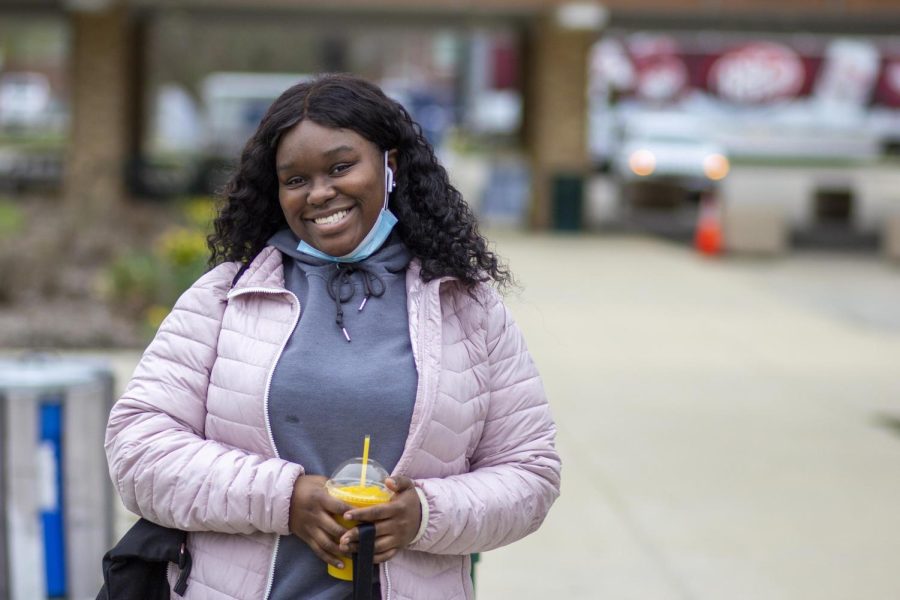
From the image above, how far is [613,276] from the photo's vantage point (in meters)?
15.2

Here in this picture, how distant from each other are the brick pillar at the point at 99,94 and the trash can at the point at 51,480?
17128mm

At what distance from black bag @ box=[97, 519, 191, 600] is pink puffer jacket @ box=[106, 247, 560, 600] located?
0.03 meters

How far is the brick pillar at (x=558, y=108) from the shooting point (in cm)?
2094

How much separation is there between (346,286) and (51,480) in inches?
88.6

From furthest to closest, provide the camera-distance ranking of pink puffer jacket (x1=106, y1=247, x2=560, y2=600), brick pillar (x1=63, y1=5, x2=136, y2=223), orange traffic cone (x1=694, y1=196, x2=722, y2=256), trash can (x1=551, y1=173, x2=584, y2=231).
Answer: brick pillar (x1=63, y1=5, x2=136, y2=223) → trash can (x1=551, y1=173, x2=584, y2=231) → orange traffic cone (x1=694, y1=196, x2=722, y2=256) → pink puffer jacket (x1=106, y1=247, x2=560, y2=600)

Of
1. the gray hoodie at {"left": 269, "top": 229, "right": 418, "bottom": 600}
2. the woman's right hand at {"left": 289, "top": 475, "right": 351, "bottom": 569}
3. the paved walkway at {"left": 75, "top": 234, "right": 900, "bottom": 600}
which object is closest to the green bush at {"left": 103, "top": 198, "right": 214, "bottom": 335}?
the paved walkway at {"left": 75, "top": 234, "right": 900, "bottom": 600}

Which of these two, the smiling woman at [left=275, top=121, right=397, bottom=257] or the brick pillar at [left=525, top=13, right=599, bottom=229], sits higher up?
the brick pillar at [left=525, top=13, right=599, bottom=229]

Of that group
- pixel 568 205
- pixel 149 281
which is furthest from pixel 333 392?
pixel 568 205

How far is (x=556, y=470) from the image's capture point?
254cm

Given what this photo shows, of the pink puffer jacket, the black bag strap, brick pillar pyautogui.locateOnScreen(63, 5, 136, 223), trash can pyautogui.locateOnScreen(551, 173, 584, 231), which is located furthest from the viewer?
brick pillar pyautogui.locateOnScreen(63, 5, 136, 223)

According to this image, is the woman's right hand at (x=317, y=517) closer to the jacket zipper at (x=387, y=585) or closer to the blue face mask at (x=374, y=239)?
the jacket zipper at (x=387, y=585)

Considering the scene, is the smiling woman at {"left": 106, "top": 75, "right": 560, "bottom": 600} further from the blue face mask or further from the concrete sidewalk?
the concrete sidewalk

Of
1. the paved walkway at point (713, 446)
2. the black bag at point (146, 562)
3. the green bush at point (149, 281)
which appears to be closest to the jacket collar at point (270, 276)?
the black bag at point (146, 562)

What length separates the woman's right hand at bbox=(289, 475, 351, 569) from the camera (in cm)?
223
